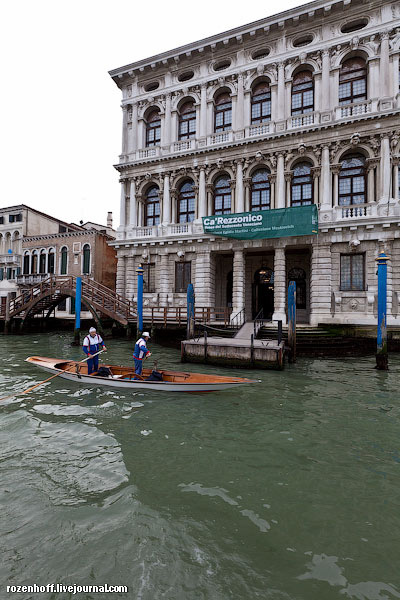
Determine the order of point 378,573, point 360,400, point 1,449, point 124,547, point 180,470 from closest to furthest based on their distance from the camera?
point 378,573 → point 124,547 → point 180,470 → point 1,449 → point 360,400

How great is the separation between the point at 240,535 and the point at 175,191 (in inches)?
894

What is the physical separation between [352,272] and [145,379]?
14698 mm

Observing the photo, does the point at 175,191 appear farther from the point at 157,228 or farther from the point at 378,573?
the point at 378,573

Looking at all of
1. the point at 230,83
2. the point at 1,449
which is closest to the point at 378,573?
the point at 1,449

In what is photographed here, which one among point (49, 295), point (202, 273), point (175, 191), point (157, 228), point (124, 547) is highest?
point (175, 191)

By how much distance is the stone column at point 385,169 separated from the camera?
18094 millimetres

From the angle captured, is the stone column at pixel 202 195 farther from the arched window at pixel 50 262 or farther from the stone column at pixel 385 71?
the arched window at pixel 50 262

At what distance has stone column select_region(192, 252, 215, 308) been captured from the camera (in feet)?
72.1

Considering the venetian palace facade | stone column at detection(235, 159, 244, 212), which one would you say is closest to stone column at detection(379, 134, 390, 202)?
the venetian palace facade

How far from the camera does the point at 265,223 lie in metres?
19.6

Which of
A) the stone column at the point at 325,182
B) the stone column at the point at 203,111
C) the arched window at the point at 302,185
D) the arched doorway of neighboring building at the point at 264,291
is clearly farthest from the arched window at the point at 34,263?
the stone column at the point at 325,182

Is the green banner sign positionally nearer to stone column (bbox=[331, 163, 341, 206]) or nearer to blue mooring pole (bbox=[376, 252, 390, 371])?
stone column (bbox=[331, 163, 341, 206])

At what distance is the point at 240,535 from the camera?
3580 mm

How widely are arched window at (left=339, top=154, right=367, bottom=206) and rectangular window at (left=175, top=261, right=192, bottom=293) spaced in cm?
1064
